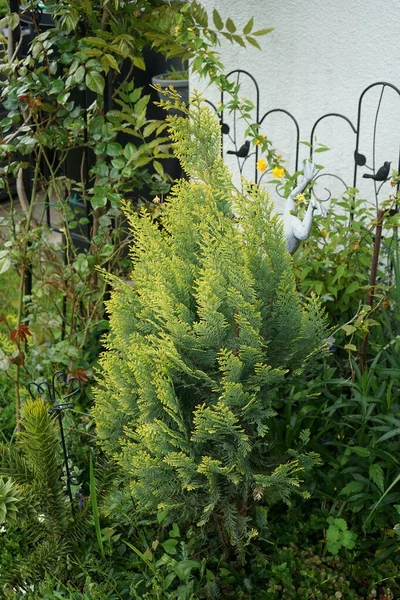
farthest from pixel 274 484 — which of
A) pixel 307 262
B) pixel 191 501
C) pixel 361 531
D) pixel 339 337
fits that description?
pixel 307 262

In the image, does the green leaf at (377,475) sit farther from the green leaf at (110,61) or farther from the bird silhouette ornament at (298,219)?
the green leaf at (110,61)

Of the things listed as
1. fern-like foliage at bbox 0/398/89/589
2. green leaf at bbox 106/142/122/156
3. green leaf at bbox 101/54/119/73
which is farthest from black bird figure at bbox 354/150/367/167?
fern-like foliage at bbox 0/398/89/589

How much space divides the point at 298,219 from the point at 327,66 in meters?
1.64

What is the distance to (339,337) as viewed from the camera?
295 centimetres

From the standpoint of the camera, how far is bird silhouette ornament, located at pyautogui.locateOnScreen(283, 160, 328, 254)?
266 centimetres

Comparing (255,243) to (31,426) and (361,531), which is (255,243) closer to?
(31,426)

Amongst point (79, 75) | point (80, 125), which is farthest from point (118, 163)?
point (79, 75)

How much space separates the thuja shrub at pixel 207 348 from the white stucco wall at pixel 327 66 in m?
1.96

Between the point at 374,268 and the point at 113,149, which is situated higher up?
the point at 113,149

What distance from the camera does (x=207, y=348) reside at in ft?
6.93

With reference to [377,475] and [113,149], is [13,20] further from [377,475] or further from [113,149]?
[377,475]

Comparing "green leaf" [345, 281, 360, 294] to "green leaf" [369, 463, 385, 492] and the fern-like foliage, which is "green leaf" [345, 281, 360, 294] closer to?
"green leaf" [369, 463, 385, 492]

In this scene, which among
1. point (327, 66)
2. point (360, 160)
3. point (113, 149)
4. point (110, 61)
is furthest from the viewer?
point (327, 66)

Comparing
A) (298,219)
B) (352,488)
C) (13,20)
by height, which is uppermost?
(13,20)
